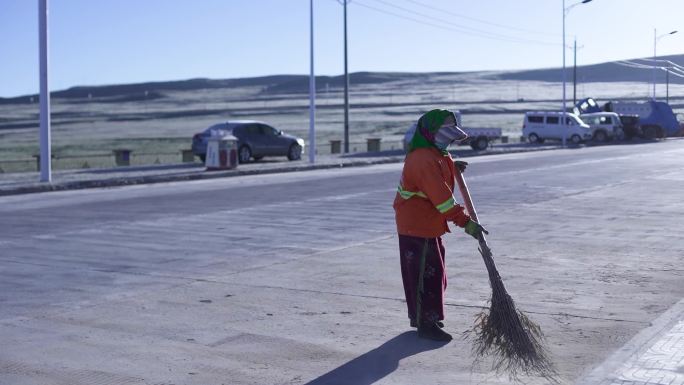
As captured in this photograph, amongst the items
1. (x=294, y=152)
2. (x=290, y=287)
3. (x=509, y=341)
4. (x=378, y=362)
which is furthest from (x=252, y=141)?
(x=509, y=341)

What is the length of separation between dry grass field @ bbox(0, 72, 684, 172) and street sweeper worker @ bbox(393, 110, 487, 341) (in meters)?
30.7

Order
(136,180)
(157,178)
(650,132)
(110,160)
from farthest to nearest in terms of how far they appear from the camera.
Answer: (650,132), (110,160), (157,178), (136,180)

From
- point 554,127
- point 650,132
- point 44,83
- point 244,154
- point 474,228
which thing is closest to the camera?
point 474,228

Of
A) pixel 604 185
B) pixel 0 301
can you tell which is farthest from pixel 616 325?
pixel 604 185

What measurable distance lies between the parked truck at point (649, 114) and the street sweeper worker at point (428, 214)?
205ft

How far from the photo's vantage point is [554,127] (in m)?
60.8

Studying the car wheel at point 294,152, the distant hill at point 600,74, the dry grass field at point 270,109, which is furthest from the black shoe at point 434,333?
the distant hill at point 600,74

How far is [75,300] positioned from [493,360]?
165 inches

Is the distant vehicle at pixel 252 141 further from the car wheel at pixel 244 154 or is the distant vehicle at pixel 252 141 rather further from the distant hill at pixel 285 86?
the distant hill at pixel 285 86

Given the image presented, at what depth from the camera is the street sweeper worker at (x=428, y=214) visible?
758 centimetres

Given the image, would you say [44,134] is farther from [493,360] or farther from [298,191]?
[493,360]

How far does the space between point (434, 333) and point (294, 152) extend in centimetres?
3185

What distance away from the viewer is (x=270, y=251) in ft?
43.5

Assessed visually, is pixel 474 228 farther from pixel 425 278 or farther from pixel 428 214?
pixel 425 278
